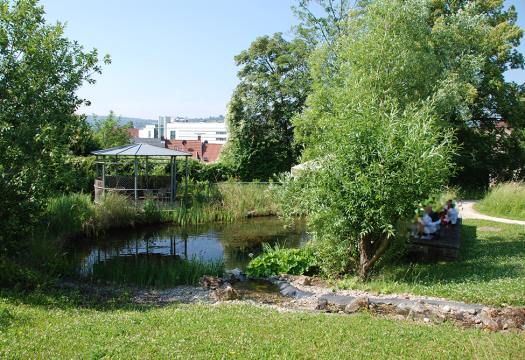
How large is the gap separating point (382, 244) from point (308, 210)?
1510 mm

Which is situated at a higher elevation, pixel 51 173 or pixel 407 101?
pixel 407 101

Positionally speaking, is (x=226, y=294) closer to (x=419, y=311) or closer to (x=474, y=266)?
(x=419, y=311)

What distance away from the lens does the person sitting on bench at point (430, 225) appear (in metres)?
8.08

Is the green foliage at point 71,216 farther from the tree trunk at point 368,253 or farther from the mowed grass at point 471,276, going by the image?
the mowed grass at point 471,276

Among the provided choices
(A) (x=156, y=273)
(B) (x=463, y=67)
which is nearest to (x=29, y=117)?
(A) (x=156, y=273)

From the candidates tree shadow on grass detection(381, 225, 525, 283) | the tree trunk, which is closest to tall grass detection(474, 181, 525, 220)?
tree shadow on grass detection(381, 225, 525, 283)

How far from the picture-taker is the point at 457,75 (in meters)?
17.7

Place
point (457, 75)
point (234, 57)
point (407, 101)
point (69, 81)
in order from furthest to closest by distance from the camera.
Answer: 1. point (234, 57)
2. point (457, 75)
3. point (407, 101)
4. point (69, 81)

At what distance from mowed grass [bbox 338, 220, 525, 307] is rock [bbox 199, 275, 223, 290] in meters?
2.41

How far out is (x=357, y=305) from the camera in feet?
17.6

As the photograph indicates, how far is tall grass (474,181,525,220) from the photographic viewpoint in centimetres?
1346

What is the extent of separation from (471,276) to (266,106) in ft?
67.3

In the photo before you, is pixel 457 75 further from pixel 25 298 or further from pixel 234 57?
pixel 25 298

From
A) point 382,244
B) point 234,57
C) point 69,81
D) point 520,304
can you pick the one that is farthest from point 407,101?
point 234,57
